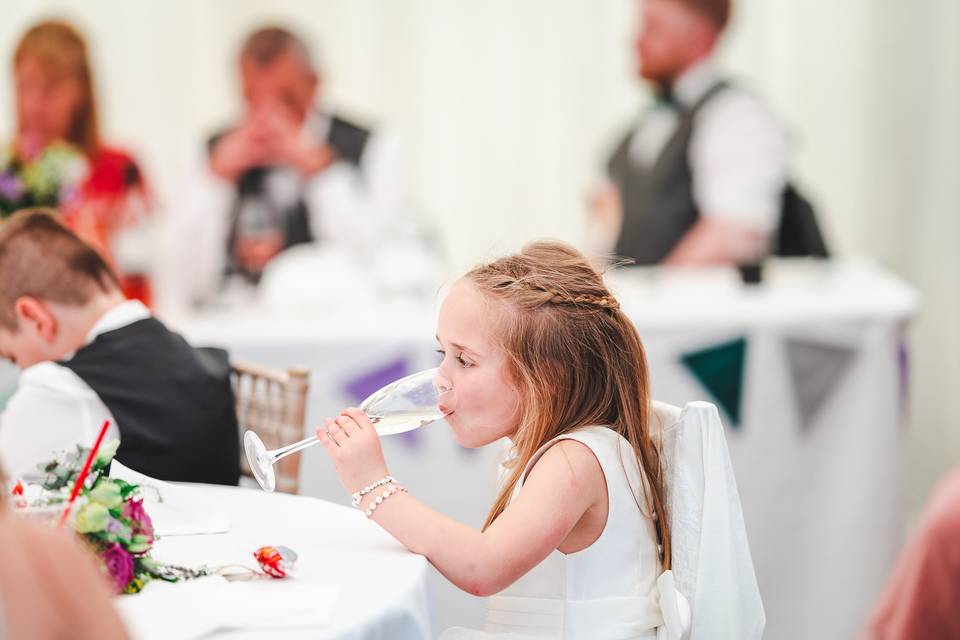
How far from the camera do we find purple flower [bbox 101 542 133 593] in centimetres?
119

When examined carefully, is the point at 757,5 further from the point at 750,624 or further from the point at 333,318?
the point at 750,624

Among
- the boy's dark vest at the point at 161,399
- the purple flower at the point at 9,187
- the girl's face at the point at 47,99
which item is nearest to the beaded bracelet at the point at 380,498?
the boy's dark vest at the point at 161,399

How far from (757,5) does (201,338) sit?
9.73ft

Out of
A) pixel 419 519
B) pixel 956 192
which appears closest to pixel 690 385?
pixel 419 519

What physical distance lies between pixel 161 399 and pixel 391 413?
57 cm

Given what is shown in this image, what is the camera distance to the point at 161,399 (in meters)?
1.85

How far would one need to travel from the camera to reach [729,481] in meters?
1.45

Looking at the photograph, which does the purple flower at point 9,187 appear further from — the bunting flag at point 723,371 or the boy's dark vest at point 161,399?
the bunting flag at point 723,371

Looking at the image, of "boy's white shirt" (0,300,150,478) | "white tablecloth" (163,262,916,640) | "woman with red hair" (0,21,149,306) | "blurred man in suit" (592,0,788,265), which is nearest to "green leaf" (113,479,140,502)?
"boy's white shirt" (0,300,150,478)

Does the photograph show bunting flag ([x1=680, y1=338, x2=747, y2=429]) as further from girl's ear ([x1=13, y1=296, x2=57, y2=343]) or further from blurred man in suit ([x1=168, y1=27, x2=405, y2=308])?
girl's ear ([x1=13, y1=296, x2=57, y2=343])

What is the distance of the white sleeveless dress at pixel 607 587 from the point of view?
55.2 inches

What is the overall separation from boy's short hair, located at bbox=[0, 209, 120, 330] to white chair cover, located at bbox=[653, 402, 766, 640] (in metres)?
1.02

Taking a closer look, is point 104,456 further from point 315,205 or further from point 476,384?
point 315,205

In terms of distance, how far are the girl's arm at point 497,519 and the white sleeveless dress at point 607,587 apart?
32 millimetres
